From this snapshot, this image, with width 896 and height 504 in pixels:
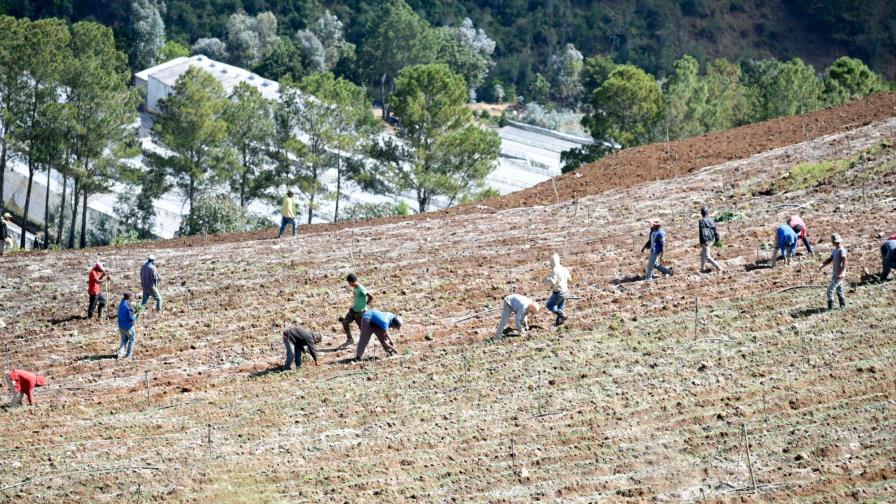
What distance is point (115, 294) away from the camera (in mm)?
34938

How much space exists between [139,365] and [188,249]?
426 inches

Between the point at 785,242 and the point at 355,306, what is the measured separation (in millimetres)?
9499

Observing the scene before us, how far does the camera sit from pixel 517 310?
93.8ft

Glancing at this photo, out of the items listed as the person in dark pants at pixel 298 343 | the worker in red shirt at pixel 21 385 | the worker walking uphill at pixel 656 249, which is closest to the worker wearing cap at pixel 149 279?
the worker in red shirt at pixel 21 385

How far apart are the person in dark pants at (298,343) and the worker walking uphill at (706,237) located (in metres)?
8.45

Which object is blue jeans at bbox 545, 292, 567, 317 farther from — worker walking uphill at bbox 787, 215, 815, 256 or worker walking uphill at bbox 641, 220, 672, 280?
worker walking uphill at bbox 787, 215, 815, 256

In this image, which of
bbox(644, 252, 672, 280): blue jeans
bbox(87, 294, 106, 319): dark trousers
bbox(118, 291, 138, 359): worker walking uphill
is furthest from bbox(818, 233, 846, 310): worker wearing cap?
bbox(87, 294, 106, 319): dark trousers

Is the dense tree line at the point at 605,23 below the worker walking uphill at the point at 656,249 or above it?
above

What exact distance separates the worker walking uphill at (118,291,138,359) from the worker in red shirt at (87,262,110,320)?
2.44 meters

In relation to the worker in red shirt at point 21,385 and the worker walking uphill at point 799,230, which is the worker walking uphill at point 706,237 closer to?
the worker walking uphill at point 799,230

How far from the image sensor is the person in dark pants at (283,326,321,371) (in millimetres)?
27891

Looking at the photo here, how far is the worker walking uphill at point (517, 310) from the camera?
93.4ft

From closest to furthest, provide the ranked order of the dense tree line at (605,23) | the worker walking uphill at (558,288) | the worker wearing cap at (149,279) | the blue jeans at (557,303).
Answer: the worker walking uphill at (558,288) → the blue jeans at (557,303) → the worker wearing cap at (149,279) → the dense tree line at (605,23)

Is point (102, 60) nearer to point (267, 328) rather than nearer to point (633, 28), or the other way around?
point (267, 328)
